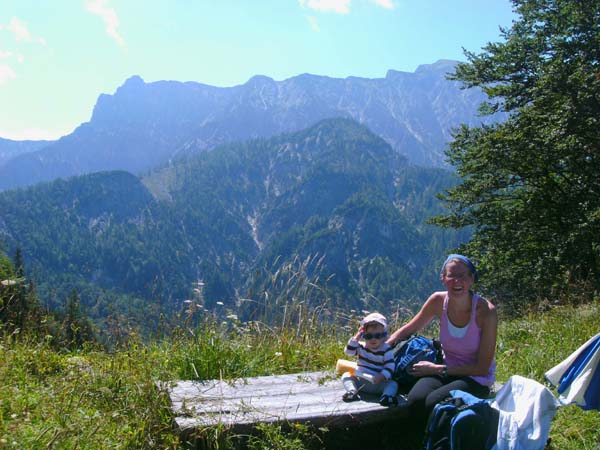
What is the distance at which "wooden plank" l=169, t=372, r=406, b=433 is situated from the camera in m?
3.39

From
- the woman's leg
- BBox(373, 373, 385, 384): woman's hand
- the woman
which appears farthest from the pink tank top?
BBox(373, 373, 385, 384): woman's hand

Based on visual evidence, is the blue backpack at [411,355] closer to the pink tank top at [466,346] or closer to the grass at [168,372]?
the pink tank top at [466,346]

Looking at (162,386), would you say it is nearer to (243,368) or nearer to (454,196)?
(243,368)

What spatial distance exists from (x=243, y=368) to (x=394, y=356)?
1414 mm

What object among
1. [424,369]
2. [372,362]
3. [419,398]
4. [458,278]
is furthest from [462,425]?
[458,278]

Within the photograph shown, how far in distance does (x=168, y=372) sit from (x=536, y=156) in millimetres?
12660

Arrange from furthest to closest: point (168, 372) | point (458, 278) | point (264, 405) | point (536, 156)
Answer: point (536, 156), point (168, 372), point (458, 278), point (264, 405)

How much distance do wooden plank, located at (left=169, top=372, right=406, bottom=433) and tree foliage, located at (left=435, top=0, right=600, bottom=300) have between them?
990 centimetres

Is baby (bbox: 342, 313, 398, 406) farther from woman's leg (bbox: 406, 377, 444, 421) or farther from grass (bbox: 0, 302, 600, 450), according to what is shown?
grass (bbox: 0, 302, 600, 450)

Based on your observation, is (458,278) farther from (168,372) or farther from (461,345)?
(168,372)

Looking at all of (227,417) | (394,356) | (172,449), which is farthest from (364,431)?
(172,449)

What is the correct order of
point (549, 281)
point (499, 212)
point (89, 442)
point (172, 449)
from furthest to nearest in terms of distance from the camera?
point (499, 212)
point (549, 281)
point (172, 449)
point (89, 442)

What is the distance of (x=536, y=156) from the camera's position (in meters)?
13.8

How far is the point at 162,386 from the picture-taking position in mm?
3666
